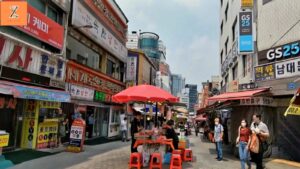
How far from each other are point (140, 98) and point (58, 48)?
629 centimetres

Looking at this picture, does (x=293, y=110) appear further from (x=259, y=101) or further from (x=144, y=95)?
(x=144, y=95)

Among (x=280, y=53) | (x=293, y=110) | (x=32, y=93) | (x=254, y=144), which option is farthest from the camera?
(x=280, y=53)

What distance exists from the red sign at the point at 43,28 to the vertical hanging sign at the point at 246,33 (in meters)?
9.92

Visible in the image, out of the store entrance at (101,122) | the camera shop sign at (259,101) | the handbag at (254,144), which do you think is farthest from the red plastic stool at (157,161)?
the store entrance at (101,122)

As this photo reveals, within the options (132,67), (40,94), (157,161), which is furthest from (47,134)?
(132,67)

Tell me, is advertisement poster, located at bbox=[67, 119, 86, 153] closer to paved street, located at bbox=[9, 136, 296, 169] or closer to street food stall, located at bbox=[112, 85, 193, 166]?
paved street, located at bbox=[9, 136, 296, 169]

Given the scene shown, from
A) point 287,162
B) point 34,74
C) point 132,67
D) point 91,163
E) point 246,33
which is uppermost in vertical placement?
point 246,33

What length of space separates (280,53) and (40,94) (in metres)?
11.6

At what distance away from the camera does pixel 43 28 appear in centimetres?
1362

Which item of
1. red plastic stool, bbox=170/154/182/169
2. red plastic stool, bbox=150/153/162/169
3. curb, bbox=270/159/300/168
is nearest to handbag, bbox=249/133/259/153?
red plastic stool, bbox=170/154/182/169

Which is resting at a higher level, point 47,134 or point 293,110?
point 293,110

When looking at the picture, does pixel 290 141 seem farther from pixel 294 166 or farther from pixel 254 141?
pixel 254 141

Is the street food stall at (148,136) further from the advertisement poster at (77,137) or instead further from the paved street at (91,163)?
the advertisement poster at (77,137)

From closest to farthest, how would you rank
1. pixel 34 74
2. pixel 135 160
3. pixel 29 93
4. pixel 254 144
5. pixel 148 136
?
pixel 254 144 → pixel 135 160 → pixel 148 136 → pixel 29 93 → pixel 34 74
